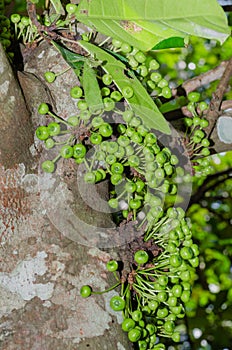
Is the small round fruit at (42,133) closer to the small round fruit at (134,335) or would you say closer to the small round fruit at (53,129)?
the small round fruit at (53,129)

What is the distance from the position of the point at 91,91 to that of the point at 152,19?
0.17 meters

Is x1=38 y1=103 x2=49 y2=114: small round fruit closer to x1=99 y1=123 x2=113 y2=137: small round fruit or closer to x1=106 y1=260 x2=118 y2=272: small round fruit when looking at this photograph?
x1=99 y1=123 x2=113 y2=137: small round fruit

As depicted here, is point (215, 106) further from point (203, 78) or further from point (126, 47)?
point (126, 47)

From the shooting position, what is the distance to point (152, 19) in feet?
3.13

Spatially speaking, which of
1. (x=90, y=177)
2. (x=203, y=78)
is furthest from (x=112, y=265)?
(x=203, y=78)

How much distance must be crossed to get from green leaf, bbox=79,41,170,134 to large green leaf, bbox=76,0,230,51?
0.06 m

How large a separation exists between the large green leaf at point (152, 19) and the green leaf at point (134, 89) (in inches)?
2.2

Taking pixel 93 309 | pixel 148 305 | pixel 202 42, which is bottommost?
pixel 202 42

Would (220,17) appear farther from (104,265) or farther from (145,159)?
(104,265)

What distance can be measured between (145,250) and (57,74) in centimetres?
40

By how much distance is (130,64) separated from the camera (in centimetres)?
110

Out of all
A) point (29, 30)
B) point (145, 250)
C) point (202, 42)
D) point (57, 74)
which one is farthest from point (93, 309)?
point (202, 42)

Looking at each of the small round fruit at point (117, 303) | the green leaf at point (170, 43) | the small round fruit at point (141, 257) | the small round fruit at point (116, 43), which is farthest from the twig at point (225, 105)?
the small round fruit at point (117, 303)

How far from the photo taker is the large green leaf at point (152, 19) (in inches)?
34.7
